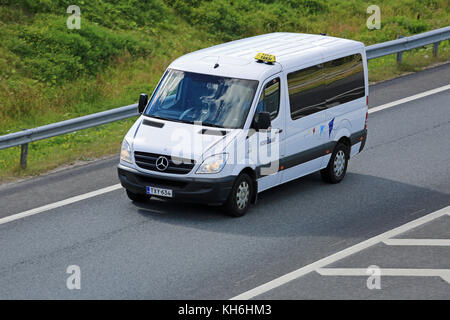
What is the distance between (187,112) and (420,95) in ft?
26.6

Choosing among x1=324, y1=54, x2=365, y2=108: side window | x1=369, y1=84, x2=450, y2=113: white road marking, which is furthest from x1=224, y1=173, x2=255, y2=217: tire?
x1=369, y1=84, x2=450, y2=113: white road marking

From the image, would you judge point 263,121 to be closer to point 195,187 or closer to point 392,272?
point 195,187

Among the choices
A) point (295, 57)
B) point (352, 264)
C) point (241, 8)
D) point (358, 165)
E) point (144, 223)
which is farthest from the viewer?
point (241, 8)

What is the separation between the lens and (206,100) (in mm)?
13391

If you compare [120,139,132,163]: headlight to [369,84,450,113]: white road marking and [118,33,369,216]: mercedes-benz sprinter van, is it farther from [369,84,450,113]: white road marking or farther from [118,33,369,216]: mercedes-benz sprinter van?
[369,84,450,113]: white road marking

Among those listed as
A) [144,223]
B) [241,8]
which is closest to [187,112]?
[144,223]

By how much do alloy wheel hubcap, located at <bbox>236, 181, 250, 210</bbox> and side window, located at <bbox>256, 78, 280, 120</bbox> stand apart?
110cm

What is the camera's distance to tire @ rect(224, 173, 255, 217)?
1291cm

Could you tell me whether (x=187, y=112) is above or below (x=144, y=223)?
above

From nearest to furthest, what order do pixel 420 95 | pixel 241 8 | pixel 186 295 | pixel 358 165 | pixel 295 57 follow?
pixel 186 295
pixel 295 57
pixel 358 165
pixel 420 95
pixel 241 8

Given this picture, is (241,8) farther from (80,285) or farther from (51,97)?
(80,285)

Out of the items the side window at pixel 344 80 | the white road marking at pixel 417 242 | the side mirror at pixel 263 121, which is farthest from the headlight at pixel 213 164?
the side window at pixel 344 80

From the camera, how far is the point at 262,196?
46.7 ft

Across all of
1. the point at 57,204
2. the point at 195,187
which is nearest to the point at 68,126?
the point at 57,204
